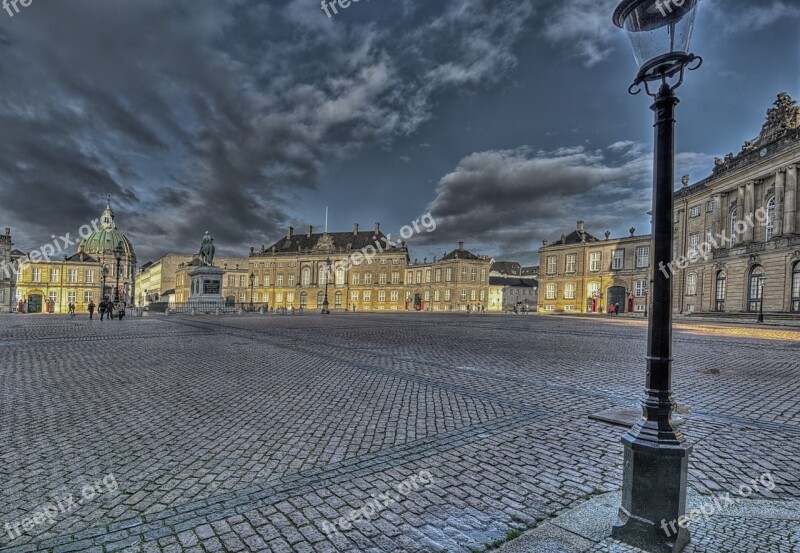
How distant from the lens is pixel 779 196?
3231cm

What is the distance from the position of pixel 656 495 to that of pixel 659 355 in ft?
2.91

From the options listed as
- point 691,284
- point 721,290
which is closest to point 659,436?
point 721,290

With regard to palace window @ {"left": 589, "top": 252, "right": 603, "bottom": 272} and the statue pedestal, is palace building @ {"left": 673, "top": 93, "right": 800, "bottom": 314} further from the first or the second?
the statue pedestal

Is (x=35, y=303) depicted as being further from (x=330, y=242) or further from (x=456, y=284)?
(x=456, y=284)

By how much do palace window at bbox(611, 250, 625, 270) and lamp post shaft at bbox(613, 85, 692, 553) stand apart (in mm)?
59706

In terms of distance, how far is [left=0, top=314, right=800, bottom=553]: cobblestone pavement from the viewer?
2910mm

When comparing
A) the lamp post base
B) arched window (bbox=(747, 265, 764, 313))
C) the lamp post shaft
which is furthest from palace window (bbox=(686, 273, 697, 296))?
the lamp post base

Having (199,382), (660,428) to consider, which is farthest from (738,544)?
(199,382)

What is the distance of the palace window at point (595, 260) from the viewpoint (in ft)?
192

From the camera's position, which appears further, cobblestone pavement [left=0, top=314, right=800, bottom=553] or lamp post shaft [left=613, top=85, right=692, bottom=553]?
cobblestone pavement [left=0, top=314, right=800, bottom=553]

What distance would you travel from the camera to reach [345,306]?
82562 mm

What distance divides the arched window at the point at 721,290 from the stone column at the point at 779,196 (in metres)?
6.20

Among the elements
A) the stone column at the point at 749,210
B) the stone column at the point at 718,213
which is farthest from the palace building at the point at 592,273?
the stone column at the point at 749,210

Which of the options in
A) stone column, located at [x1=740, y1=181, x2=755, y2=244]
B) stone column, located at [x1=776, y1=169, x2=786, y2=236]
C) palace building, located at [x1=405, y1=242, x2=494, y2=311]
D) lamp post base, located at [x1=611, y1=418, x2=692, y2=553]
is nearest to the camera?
lamp post base, located at [x1=611, y1=418, x2=692, y2=553]
